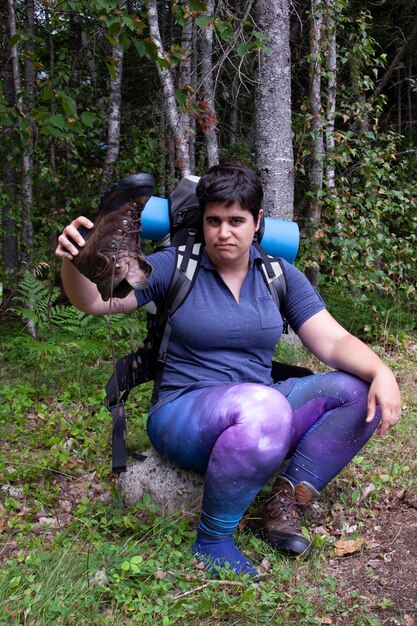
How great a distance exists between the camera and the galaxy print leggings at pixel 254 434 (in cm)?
285

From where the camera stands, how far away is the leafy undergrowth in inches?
102

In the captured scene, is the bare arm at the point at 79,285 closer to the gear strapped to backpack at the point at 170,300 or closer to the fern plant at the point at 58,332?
the gear strapped to backpack at the point at 170,300

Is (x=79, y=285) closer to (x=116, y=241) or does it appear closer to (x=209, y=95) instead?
(x=116, y=241)

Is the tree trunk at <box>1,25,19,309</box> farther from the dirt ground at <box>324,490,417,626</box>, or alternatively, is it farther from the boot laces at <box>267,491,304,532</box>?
the dirt ground at <box>324,490,417,626</box>

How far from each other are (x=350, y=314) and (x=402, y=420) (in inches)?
131

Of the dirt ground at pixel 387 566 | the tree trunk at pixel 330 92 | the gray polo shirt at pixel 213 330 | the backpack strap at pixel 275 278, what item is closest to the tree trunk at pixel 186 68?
the tree trunk at pixel 330 92

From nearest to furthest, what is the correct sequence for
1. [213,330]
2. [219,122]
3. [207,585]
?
1. [207,585]
2. [213,330]
3. [219,122]

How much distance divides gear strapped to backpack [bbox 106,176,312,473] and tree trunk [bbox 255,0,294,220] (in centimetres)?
252

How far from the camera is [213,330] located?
3.12 m

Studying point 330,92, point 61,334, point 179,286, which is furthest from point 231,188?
point 330,92

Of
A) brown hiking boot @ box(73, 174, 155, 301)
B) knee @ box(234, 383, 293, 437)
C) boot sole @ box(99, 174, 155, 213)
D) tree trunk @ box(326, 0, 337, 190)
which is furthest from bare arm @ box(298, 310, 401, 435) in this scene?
tree trunk @ box(326, 0, 337, 190)

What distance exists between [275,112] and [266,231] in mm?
2743

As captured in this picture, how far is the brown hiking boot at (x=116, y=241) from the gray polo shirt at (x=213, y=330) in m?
0.37

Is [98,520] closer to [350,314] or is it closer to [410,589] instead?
[410,589]
